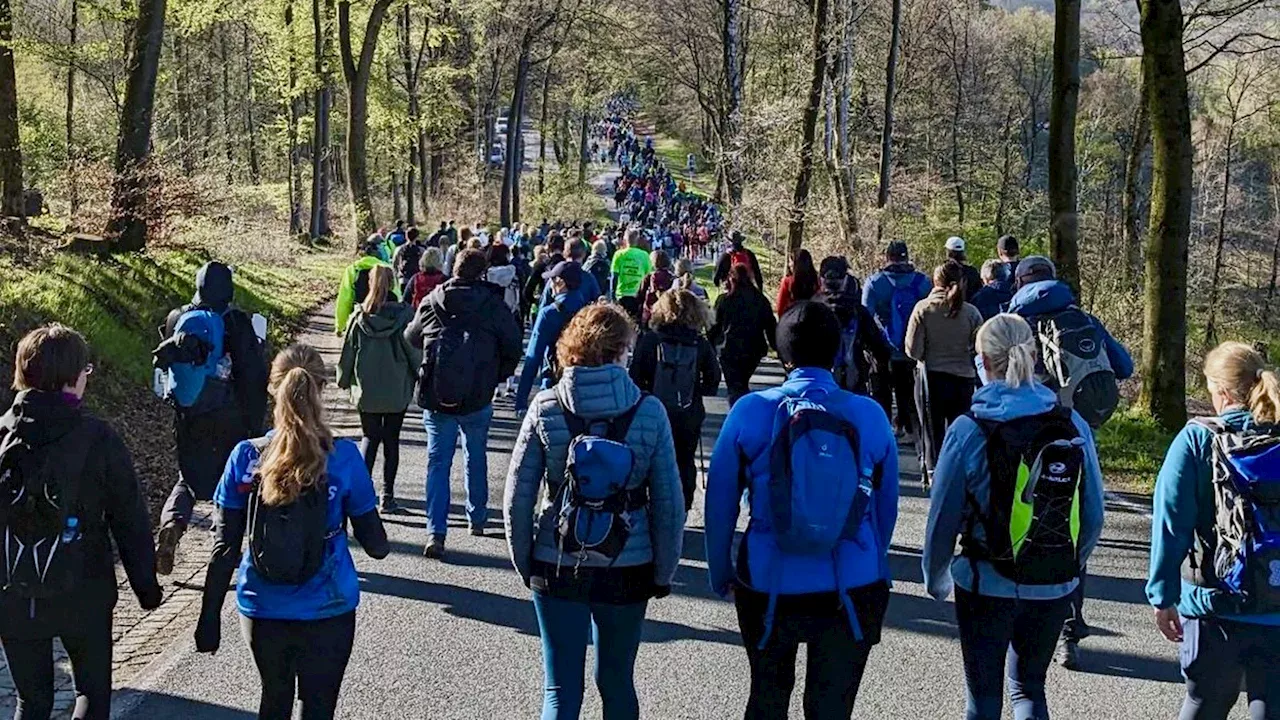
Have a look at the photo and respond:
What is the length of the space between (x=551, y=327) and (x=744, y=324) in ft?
4.99

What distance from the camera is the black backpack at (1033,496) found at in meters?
4.30

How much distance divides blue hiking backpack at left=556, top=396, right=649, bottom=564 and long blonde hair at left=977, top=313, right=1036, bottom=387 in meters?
1.33

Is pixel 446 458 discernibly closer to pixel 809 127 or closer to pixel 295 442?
pixel 295 442

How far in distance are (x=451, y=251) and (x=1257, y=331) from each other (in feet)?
113

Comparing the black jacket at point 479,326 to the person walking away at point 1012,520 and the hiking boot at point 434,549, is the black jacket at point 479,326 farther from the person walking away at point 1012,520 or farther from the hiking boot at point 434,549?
the person walking away at point 1012,520

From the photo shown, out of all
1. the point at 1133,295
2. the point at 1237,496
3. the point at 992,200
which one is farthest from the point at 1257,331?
the point at 1237,496

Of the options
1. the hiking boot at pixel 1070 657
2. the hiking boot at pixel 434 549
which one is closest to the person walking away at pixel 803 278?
the hiking boot at pixel 434 549

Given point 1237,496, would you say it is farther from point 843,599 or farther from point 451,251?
point 451,251

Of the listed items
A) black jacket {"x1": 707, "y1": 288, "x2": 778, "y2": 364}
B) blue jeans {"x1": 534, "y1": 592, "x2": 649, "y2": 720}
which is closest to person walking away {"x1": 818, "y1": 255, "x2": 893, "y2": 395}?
black jacket {"x1": 707, "y1": 288, "x2": 778, "y2": 364}

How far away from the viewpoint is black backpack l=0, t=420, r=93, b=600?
4262 millimetres

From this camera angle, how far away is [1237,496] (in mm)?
4211

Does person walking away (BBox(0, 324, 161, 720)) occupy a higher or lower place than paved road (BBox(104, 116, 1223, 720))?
higher

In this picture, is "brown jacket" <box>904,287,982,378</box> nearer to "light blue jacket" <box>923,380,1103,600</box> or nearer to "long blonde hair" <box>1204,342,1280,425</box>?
"long blonde hair" <box>1204,342,1280,425</box>

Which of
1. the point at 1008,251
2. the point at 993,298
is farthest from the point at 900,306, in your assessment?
the point at 993,298
